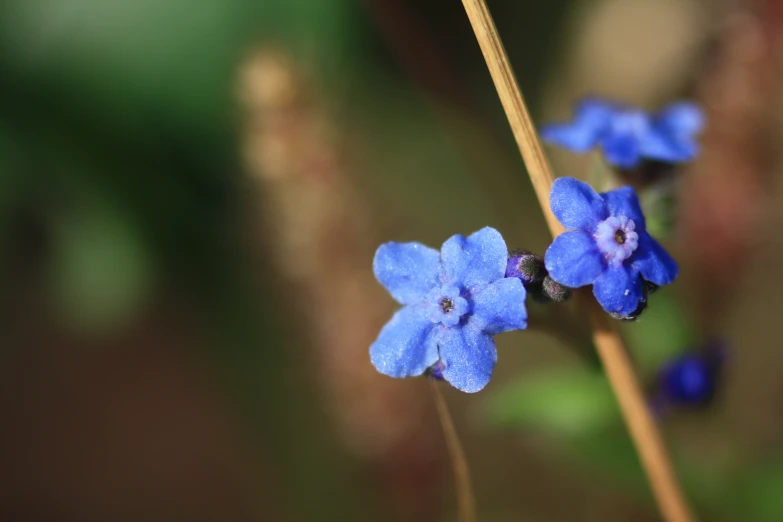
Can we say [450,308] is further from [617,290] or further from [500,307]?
[617,290]

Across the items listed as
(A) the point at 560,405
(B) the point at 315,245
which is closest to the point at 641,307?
(A) the point at 560,405

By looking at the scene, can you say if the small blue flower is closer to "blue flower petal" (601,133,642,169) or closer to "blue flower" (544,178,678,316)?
"blue flower petal" (601,133,642,169)

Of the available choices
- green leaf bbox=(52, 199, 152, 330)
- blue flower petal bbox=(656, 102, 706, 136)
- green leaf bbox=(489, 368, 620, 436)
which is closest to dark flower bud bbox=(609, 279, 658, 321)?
blue flower petal bbox=(656, 102, 706, 136)

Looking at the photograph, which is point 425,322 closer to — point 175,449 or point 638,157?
point 638,157

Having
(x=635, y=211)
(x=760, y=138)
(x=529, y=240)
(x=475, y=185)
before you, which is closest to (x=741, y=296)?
(x=760, y=138)

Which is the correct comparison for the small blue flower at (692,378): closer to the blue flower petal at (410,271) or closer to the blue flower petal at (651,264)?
the blue flower petal at (651,264)
